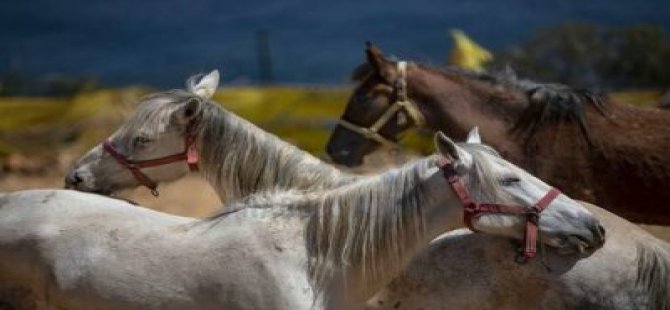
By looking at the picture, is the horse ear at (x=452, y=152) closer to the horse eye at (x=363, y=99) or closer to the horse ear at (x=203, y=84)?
the horse ear at (x=203, y=84)

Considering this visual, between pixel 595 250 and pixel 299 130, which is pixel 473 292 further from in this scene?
pixel 299 130

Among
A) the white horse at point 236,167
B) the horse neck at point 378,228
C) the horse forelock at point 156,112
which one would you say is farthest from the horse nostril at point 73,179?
the horse neck at point 378,228

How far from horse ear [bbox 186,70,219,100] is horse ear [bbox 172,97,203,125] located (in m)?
0.09

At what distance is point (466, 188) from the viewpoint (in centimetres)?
331

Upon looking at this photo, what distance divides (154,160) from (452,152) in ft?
4.94

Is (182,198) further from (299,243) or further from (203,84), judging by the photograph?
(299,243)

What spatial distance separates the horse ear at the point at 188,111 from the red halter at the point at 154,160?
0.04 m

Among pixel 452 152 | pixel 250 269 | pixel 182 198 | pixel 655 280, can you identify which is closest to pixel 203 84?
pixel 250 269

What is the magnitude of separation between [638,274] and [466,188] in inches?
26.9

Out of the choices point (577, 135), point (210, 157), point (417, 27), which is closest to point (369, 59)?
point (577, 135)

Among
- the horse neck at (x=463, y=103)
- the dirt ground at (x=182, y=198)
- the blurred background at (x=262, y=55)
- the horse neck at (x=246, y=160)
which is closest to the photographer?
the horse neck at (x=246, y=160)

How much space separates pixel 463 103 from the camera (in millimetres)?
5559

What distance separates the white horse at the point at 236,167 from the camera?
346 cm

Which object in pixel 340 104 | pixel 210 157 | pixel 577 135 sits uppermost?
pixel 210 157
